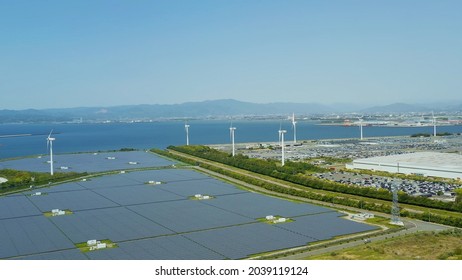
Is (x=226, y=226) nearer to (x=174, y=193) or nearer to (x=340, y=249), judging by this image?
(x=340, y=249)

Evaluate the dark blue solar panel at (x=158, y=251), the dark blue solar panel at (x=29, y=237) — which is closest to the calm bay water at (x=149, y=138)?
the dark blue solar panel at (x=29, y=237)

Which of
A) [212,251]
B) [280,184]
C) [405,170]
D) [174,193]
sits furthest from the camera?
[405,170]

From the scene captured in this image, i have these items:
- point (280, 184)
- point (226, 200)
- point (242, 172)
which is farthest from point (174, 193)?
point (242, 172)

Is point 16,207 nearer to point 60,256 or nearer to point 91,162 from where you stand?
point 60,256

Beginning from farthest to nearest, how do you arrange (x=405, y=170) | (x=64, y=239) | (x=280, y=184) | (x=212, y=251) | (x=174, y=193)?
(x=405, y=170), (x=280, y=184), (x=174, y=193), (x=64, y=239), (x=212, y=251)

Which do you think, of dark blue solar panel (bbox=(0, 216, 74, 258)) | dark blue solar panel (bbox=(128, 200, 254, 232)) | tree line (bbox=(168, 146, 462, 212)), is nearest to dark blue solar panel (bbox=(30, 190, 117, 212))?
dark blue solar panel (bbox=(128, 200, 254, 232))

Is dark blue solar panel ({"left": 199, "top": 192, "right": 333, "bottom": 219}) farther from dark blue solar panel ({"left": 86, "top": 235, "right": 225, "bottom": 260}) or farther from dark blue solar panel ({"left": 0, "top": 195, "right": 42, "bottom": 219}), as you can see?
dark blue solar panel ({"left": 0, "top": 195, "right": 42, "bottom": 219})

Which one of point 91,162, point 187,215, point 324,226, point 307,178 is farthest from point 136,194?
point 91,162
